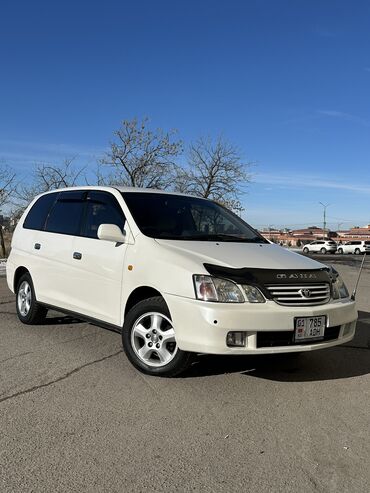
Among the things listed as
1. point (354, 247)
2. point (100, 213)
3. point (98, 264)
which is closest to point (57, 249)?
point (100, 213)

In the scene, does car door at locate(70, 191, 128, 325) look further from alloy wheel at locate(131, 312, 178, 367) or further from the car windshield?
alloy wheel at locate(131, 312, 178, 367)

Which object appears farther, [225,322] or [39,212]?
[39,212]

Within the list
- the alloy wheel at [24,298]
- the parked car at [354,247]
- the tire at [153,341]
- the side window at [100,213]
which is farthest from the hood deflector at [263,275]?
the parked car at [354,247]

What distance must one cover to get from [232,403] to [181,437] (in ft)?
2.55

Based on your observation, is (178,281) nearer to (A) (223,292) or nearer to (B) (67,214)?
(A) (223,292)

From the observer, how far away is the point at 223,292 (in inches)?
168

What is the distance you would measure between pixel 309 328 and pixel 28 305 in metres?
3.97

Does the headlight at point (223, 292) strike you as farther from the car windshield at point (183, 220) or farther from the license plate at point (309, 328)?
the car windshield at point (183, 220)

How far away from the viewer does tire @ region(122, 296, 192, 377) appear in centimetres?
454

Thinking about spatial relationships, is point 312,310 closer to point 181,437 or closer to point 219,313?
point 219,313

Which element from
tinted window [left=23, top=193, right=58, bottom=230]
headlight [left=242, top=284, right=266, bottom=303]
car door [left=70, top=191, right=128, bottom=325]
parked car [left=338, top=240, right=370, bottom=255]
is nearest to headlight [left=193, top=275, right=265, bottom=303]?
headlight [left=242, top=284, right=266, bottom=303]

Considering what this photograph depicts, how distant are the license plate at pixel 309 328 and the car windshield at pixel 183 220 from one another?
1366 millimetres

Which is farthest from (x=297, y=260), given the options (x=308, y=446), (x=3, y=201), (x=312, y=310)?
(x=3, y=201)

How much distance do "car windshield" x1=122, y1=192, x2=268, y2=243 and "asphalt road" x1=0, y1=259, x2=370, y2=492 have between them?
4.37 feet
